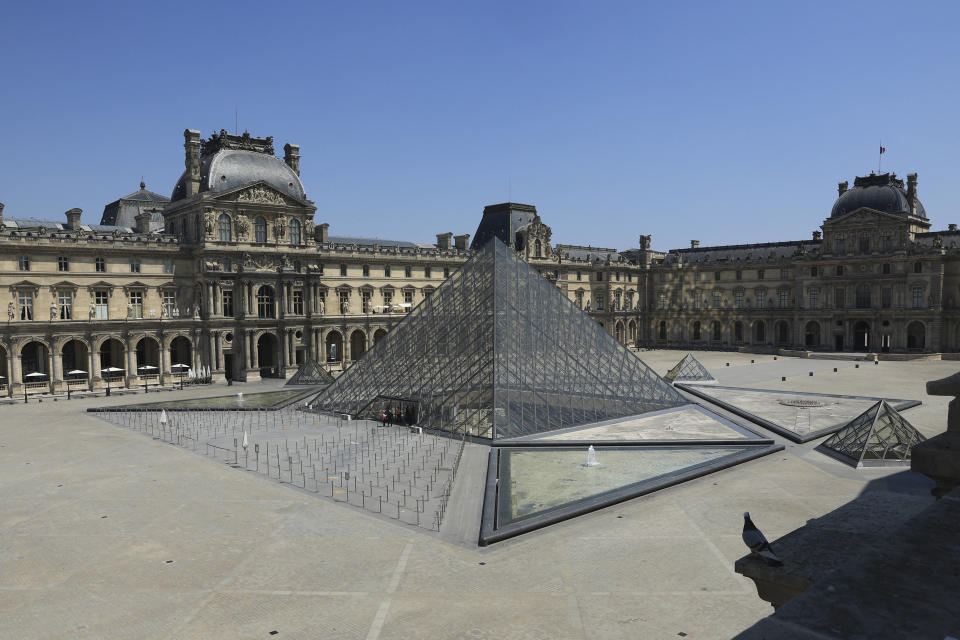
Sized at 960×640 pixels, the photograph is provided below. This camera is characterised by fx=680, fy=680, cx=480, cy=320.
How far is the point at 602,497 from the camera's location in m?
20.4

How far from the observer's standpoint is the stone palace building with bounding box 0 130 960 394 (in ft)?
157

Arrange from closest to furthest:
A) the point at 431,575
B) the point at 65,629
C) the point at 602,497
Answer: the point at 65,629, the point at 431,575, the point at 602,497

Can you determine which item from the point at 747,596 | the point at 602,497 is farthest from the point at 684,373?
the point at 747,596

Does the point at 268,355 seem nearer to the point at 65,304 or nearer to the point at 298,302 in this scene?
the point at 298,302

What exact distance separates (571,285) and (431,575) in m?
64.5

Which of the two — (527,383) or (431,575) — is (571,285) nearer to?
(527,383)

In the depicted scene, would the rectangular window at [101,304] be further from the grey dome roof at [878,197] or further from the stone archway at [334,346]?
the grey dome roof at [878,197]

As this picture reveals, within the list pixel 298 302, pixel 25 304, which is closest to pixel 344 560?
pixel 25 304

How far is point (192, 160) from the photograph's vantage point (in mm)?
53156

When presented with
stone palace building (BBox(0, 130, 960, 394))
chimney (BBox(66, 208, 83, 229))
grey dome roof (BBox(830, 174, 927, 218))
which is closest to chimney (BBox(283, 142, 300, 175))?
stone palace building (BBox(0, 130, 960, 394))

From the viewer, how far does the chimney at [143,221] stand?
195 ft

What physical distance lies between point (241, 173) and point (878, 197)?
60238 mm

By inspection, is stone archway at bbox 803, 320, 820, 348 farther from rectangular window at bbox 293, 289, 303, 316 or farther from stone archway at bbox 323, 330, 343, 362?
rectangular window at bbox 293, 289, 303, 316

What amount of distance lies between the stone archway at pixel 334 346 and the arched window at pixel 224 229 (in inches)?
489
